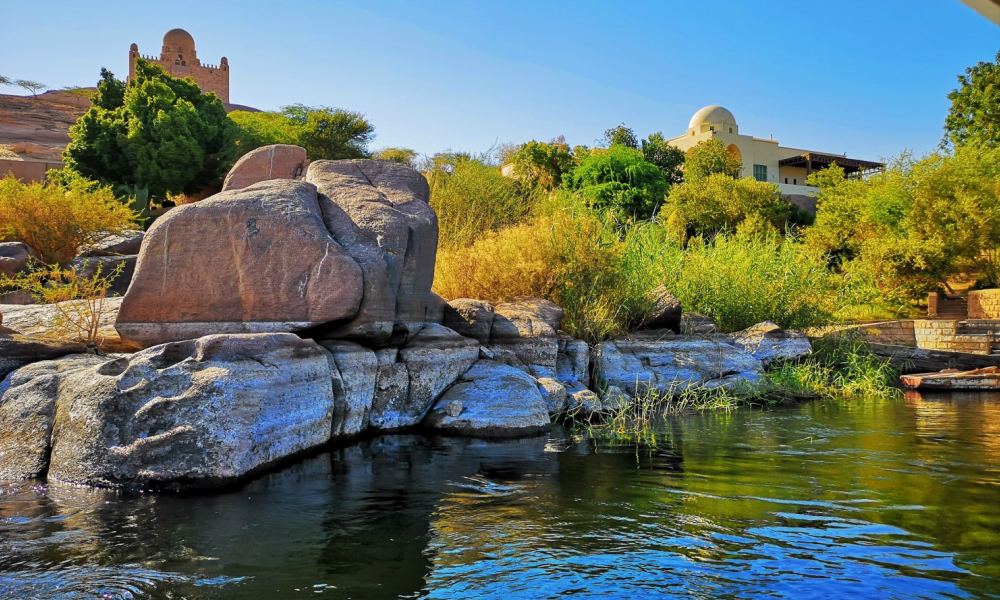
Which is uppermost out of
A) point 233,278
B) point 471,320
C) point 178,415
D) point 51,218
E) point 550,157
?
point 550,157

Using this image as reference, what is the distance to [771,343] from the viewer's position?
11.7 meters

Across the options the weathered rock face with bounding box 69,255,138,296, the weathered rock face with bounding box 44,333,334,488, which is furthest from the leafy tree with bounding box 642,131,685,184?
the weathered rock face with bounding box 44,333,334,488

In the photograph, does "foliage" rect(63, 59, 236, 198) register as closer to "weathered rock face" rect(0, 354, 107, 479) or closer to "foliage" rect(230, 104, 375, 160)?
"foliage" rect(230, 104, 375, 160)

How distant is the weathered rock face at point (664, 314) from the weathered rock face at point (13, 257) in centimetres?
878

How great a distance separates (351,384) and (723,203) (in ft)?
92.4

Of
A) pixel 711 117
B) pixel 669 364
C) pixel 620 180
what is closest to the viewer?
pixel 669 364

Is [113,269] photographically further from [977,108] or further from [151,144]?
[977,108]

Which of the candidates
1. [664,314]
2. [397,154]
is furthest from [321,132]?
[664,314]

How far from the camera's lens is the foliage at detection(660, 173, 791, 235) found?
105ft

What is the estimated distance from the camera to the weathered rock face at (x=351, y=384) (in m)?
6.82

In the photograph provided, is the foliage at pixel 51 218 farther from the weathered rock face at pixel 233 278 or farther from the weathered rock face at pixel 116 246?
the weathered rock face at pixel 233 278

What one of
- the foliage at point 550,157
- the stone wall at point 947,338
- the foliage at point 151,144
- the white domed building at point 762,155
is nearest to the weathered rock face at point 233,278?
the stone wall at point 947,338

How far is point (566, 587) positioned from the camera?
3.42 meters

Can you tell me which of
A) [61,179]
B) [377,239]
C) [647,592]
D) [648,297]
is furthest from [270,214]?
[61,179]
